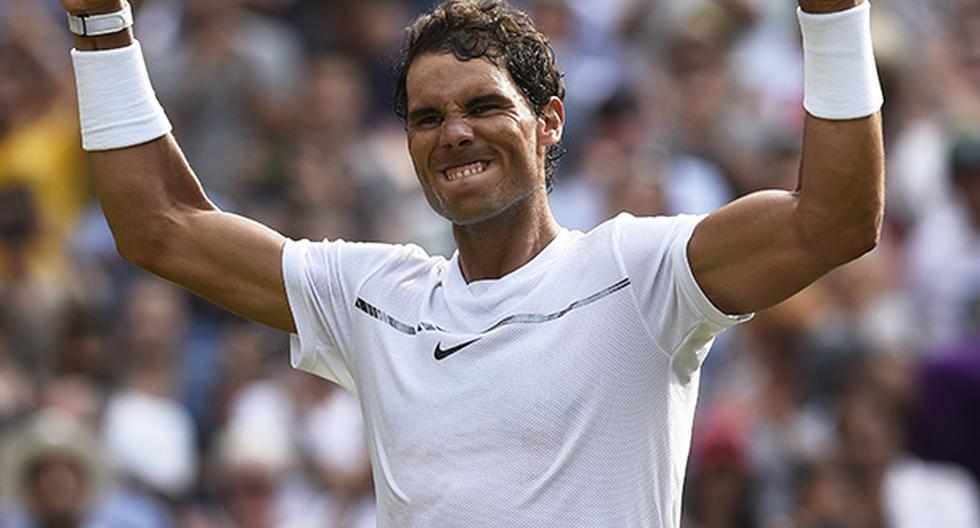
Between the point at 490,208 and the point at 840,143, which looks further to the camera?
the point at 490,208

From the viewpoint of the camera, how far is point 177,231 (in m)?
4.62

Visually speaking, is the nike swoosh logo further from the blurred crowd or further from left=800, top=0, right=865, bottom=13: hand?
the blurred crowd

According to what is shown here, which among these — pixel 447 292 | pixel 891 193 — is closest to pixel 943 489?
pixel 891 193

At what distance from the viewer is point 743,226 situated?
4.03 m

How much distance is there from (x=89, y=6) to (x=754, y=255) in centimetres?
155

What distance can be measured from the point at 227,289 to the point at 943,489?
3.80 metres

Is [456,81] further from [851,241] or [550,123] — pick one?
[851,241]

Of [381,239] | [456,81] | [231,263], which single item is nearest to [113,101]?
[231,263]

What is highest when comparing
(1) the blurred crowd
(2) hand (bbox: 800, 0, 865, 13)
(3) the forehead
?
(2) hand (bbox: 800, 0, 865, 13)

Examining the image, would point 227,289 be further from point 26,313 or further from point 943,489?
point 26,313

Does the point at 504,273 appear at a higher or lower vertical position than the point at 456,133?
lower

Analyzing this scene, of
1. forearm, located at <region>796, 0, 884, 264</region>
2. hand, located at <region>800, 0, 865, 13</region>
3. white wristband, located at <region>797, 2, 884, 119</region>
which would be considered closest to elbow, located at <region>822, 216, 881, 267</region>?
forearm, located at <region>796, 0, 884, 264</region>

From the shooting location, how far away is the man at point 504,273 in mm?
4004

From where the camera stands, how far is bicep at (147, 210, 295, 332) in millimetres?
4574
